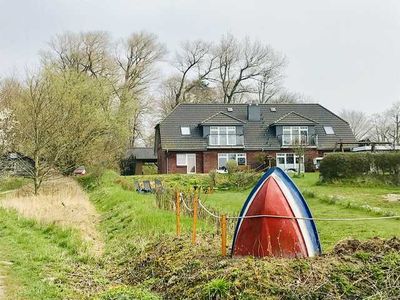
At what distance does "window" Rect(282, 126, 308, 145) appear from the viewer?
51.6 meters

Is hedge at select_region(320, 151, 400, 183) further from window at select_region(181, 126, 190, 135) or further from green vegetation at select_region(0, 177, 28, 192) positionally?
window at select_region(181, 126, 190, 135)

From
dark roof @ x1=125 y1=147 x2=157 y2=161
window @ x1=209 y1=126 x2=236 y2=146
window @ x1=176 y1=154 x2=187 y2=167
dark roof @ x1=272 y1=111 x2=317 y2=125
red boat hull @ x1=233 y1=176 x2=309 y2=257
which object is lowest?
red boat hull @ x1=233 y1=176 x2=309 y2=257

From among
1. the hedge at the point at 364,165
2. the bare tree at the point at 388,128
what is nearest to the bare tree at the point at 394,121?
the bare tree at the point at 388,128

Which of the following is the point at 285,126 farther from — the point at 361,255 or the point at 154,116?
the point at 361,255

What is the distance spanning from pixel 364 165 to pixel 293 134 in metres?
20.8

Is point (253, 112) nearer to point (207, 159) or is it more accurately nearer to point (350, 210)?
point (207, 159)

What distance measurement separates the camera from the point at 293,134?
5206 centimetres

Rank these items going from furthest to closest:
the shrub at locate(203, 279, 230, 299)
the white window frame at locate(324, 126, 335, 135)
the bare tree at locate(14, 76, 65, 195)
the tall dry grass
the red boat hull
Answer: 1. the white window frame at locate(324, 126, 335, 135)
2. the bare tree at locate(14, 76, 65, 195)
3. the tall dry grass
4. the red boat hull
5. the shrub at locate(203, 279, 230, 299)

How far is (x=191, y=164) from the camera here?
5062cm

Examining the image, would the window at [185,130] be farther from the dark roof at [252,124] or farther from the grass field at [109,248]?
the grass field at [109,248]

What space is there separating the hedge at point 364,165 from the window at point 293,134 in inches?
760

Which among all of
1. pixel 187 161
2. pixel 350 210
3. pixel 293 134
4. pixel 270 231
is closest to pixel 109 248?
pixel 270 231

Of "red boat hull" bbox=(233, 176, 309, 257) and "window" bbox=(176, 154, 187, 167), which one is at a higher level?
"window" bbox=(176, 154, 187, 167)

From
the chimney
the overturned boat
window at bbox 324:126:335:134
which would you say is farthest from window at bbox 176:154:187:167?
the overturned boat
